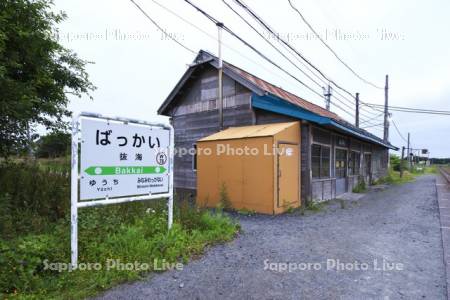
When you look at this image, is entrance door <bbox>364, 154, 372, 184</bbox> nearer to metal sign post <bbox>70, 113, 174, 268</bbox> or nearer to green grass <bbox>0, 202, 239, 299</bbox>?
green grass <bbox>0, 202, 239, 299</bbox>

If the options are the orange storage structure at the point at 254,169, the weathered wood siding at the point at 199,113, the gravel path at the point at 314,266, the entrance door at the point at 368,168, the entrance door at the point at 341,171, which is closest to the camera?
the gravel path at the point at 314,266

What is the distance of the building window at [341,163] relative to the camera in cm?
1175

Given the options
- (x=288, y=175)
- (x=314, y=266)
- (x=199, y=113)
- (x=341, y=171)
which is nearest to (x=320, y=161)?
(x=288, y=175)

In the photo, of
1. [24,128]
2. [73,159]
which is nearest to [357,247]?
[73,159]

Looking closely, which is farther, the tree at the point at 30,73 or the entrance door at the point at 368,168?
the entrance door at the point at 368,168

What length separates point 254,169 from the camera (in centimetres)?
783

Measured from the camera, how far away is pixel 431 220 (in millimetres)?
7102

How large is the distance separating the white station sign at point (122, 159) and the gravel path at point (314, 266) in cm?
139

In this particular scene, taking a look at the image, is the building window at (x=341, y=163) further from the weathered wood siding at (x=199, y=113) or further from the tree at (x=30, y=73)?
the tree at (x=30, y=73)

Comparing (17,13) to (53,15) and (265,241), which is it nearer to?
(53,15)

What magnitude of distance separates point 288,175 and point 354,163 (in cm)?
752

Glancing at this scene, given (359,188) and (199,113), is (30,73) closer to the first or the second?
(199,113)

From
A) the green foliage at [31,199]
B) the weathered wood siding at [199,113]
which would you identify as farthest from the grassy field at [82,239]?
the weathered wood siding at [199,113]

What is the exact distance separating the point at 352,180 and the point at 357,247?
9.41 meters
